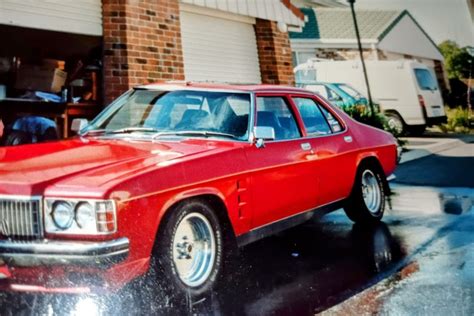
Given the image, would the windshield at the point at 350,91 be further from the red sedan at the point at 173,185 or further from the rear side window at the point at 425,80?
the red sedan at the point at 173,185

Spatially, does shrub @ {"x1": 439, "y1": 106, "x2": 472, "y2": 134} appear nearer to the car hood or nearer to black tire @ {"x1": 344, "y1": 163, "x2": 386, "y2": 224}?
black tire @ {"x1": 344, "y1": 163, "x2": 386, "y2": 224}

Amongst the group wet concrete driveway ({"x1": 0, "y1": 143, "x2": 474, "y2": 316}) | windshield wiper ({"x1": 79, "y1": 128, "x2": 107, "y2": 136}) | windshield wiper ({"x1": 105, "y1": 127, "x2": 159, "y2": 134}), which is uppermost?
windshield wiper ({"x1": 79, "y1": 128, "x2": 107, "y2": 136})

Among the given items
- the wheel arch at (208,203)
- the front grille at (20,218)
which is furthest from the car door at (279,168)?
the front grille at (20,218)

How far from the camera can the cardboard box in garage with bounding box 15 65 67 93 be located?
6473 millimetres

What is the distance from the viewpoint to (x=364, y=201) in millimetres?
4941

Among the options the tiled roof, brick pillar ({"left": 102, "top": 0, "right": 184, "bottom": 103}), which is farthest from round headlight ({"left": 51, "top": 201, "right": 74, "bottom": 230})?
the tiled roof

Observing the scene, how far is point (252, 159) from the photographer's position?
3506 millimetres

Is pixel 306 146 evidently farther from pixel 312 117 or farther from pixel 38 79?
pixel 38 79

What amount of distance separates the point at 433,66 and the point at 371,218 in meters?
14.0

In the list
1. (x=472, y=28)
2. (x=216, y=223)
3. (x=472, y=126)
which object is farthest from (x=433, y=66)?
(x=216, y=223)

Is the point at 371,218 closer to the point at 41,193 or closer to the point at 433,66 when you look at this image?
the point at 41,193

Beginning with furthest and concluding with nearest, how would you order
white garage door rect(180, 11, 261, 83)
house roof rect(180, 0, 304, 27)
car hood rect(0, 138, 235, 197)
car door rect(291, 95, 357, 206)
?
1. house roof rect(180, 0, 304, 27)
2. white garage door rect(180, 11, 261, 83)
3. car door rect(291, 95, 357, 206)
4. car hood rect(0, 138, 235, 197)

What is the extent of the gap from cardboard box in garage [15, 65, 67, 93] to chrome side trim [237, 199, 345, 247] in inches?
156

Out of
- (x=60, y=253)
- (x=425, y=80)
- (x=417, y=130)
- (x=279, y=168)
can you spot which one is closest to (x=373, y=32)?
(x=425, y=80)
